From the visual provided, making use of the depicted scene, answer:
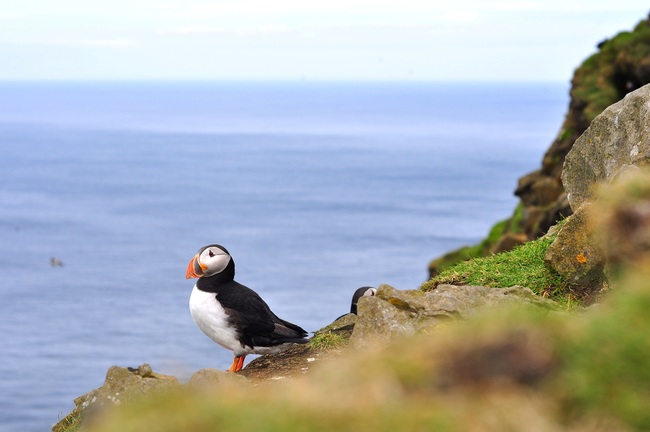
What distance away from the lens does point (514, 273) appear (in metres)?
13.7

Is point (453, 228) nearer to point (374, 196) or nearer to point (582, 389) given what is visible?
point (374, 196)

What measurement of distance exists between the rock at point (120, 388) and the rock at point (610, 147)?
7.29 m

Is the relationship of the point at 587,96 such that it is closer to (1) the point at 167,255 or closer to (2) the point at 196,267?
(2) the point at 196,267

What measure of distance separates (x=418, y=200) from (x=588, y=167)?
163900 mm

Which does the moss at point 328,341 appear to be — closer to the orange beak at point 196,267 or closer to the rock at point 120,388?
the orange beak at point 196,267

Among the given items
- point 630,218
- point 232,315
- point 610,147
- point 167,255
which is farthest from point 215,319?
point 167,255

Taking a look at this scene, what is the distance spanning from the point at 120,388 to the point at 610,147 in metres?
8.60

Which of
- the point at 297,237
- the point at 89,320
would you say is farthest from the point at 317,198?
the point at 89,320

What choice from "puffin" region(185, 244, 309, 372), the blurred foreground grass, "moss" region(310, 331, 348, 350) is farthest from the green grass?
the blurred foreground grass

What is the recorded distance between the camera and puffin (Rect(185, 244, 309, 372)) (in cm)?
1324

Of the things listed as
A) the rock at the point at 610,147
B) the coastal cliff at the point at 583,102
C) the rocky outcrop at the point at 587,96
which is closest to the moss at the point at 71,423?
the rock at the point at 610,147

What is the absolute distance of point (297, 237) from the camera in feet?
474

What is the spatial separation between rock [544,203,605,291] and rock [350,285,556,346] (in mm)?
1057

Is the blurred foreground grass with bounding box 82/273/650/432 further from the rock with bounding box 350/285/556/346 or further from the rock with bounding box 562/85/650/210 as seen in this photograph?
the rock with bounding box 562/85/650/210
